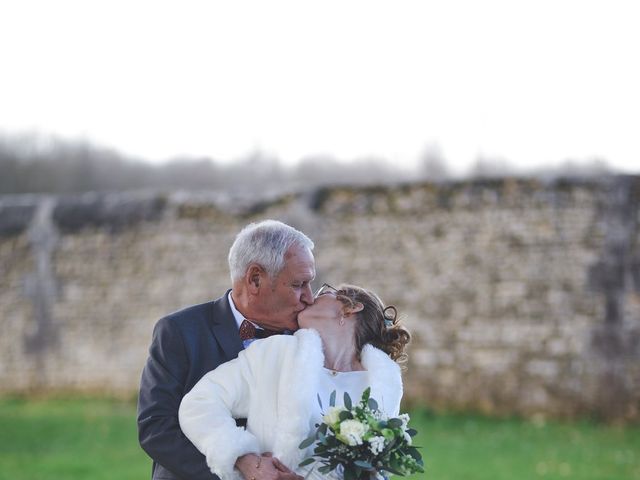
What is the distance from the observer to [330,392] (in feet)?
12.7

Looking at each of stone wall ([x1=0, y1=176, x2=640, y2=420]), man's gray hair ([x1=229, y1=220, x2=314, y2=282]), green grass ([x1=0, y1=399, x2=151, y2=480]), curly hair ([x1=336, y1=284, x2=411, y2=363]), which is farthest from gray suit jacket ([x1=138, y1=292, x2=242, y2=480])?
stone wall ([x1=0, y1=176, x2=640, y2=420])

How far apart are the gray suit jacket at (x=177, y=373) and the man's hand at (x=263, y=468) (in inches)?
6.8

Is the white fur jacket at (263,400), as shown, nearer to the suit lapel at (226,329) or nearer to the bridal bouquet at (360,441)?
the bridal bouquet at (360,441)

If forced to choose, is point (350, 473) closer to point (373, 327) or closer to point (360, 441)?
point (360, 441)

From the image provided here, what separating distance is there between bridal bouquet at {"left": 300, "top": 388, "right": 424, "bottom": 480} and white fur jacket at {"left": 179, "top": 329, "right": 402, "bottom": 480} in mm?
73

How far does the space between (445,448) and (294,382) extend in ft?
23.7

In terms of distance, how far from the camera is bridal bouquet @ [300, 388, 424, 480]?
142 inches

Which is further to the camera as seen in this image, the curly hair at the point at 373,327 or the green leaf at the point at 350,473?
the curly hair at the point at 373,327

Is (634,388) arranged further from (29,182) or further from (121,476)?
(29,182)

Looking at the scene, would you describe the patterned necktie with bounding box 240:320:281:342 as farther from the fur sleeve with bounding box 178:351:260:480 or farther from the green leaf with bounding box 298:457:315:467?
the green leaf with bounding box 298:457:315:467

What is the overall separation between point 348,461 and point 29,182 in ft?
107

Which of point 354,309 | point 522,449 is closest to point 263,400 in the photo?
point 354,309

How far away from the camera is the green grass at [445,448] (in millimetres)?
9477

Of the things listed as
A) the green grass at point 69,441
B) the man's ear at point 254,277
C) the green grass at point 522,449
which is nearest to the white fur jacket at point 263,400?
the man's ear at point 254,277
